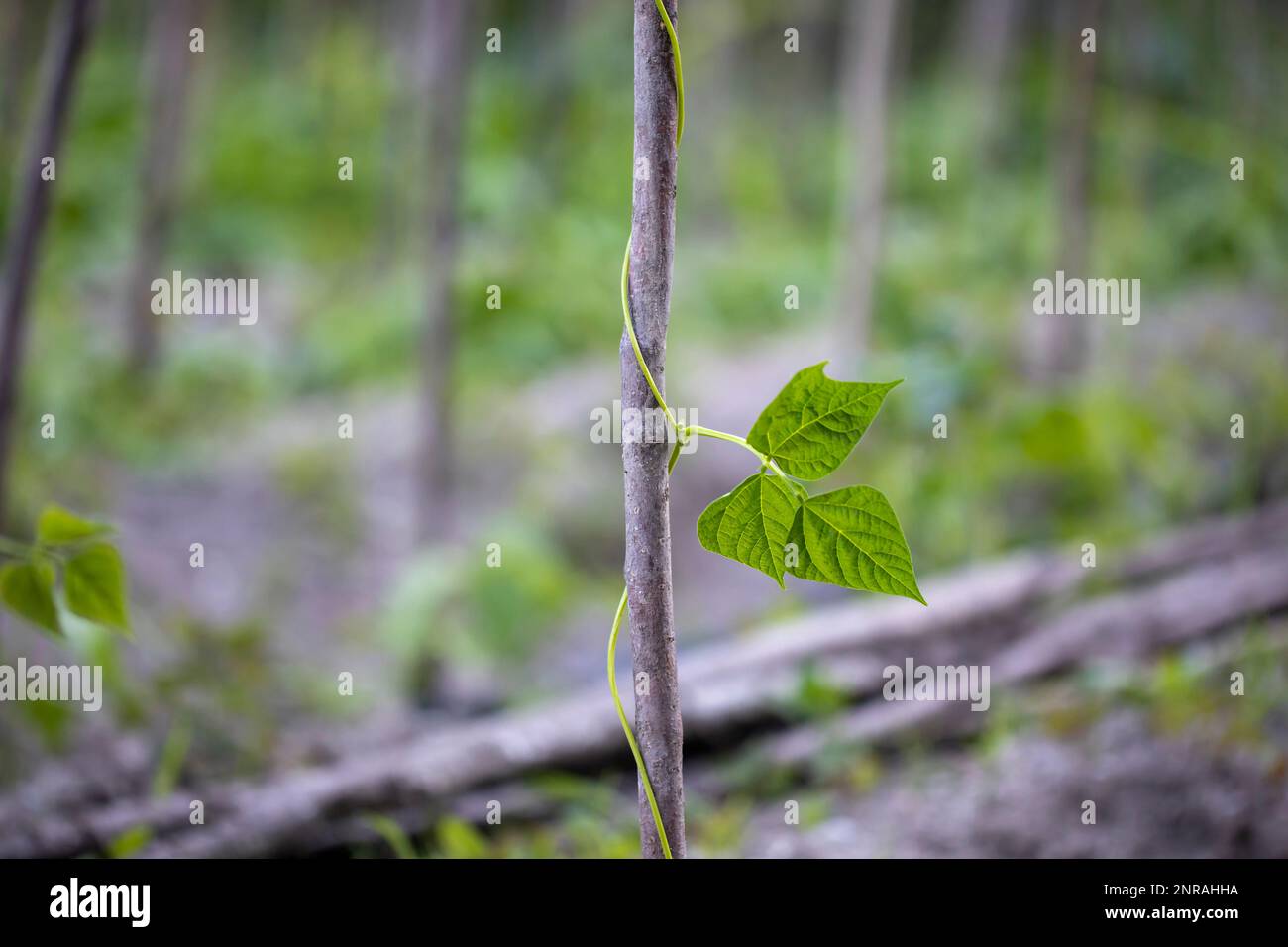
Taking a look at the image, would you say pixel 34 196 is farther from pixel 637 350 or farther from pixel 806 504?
pixel 806 504

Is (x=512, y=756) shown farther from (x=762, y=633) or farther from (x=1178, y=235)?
(x=1178, y=235)

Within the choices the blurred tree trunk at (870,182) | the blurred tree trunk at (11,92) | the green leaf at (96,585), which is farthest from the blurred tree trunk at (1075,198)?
the blurred tree trunk at (11,92)

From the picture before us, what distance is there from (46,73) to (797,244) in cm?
1012

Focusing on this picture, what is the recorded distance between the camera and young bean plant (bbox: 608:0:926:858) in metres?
1.12

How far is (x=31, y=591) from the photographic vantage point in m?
1.48

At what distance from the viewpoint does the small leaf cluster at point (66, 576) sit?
147 centimetres

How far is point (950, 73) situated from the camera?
15500mm

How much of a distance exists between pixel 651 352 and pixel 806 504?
281 mm

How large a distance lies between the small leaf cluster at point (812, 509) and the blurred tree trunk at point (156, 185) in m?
7.81

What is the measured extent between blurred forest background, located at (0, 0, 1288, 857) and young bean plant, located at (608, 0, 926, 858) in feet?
5.86

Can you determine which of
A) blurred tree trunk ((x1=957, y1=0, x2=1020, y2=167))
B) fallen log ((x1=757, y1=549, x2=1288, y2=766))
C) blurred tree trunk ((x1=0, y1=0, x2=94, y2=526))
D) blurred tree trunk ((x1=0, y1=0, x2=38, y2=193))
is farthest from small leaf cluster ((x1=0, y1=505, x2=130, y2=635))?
blurred tree trunk ((x1=957, y1=0, x2=1020, y2=167))

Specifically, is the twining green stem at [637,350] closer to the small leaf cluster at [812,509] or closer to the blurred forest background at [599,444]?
the small leaf cluster at [812,509]

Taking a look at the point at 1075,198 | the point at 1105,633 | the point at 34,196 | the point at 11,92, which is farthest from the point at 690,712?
the point at 11,92
